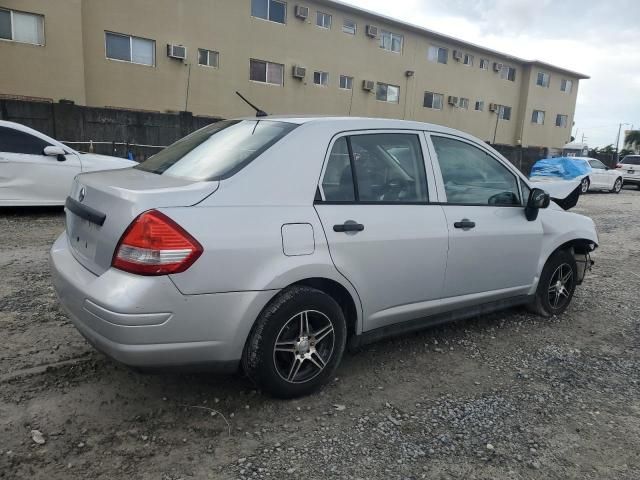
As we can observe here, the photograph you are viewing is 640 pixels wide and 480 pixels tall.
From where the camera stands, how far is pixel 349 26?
2297 centimetres

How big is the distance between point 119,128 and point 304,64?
390 inches

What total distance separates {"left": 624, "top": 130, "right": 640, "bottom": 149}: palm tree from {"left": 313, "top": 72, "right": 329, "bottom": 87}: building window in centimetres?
5699

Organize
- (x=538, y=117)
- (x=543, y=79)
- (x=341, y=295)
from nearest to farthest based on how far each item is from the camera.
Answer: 1. (x=341, y=295)
2. (x=543, y=79)
3. (x=538, y=117)

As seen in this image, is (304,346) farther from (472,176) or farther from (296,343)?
(472,176)

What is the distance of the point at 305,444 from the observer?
2562mm

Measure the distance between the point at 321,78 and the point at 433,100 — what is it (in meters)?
8.14

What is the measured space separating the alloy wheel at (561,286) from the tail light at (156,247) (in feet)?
11.5

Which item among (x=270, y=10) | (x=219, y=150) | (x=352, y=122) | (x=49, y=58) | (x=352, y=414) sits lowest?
(x=352, y=414)

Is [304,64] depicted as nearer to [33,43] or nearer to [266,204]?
[33,43]

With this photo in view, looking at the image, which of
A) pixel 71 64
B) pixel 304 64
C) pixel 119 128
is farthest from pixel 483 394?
pixel 304 64

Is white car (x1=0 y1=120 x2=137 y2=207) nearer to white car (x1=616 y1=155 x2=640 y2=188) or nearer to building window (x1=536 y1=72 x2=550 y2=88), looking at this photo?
white car (x1=616 y1=155 x2=640 y2=188)

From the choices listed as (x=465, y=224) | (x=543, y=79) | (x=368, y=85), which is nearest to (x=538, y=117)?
(x=543, y=79)

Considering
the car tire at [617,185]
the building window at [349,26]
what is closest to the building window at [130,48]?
the building window at [349,26]

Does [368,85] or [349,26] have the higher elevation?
[349,26]
